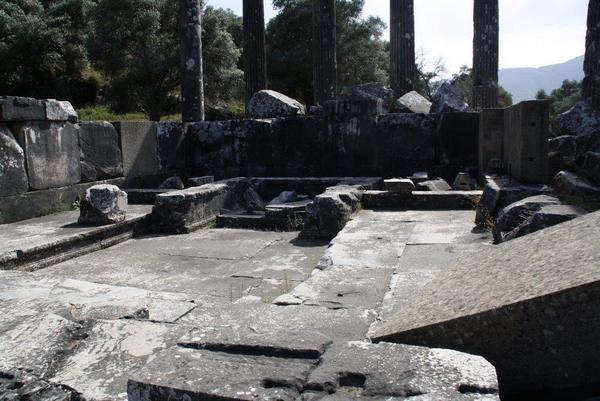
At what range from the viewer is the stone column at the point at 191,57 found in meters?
11.1

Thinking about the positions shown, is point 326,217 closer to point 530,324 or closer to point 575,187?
point 575,187

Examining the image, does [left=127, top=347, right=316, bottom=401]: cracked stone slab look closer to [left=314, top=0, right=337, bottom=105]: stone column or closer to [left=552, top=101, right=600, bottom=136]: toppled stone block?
[left=552, top=101, right=600, bottom=136]: toppled stone block

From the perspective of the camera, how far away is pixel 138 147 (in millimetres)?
8000

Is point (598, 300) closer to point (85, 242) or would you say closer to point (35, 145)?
point (85, 242)

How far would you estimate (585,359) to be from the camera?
1879mm

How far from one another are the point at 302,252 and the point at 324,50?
9546mm

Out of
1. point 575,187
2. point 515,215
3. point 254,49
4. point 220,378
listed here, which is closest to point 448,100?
point 575,187

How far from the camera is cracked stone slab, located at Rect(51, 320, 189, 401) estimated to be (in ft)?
6.57

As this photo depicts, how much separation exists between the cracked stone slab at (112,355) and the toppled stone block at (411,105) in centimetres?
718

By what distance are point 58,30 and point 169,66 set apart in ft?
18.1

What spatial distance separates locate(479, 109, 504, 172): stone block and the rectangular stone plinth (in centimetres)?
101

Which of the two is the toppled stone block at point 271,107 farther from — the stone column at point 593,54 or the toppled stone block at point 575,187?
the toppled stone block at point 575,187

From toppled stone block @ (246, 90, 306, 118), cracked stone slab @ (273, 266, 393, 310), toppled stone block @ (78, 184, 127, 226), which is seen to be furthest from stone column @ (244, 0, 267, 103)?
cracked stone slab @ (273, 266, 393, 310)

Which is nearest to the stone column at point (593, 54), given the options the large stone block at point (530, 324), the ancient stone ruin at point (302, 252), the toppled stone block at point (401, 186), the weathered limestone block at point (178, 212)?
the ancient stone ruin at point (302, 252)
